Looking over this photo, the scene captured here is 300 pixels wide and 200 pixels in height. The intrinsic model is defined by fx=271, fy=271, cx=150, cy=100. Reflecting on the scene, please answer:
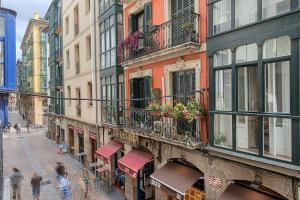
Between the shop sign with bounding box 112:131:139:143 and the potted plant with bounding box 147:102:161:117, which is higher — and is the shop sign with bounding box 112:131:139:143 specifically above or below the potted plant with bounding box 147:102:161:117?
below

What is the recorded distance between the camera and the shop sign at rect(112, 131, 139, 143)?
13079 millimetres

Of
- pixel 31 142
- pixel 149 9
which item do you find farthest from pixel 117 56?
pixel 31 142

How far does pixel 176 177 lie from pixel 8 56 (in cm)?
727

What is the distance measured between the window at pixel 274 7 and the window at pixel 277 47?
24.1 inches

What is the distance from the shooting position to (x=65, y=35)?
25.9m

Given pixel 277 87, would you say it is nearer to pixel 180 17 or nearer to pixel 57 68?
pixel 180 17

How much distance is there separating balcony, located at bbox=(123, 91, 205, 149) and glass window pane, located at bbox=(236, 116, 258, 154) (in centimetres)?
165

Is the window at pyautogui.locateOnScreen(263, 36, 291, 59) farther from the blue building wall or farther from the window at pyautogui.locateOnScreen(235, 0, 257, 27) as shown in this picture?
the blue building wall

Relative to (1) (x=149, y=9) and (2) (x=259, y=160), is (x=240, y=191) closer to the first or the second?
(2) (x=259, y=160)

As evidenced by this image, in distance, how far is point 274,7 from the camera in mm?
→ 6316

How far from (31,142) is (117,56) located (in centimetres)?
2354

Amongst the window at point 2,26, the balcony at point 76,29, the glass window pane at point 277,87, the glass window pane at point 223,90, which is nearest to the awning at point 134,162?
the glass window pane at point 223,90

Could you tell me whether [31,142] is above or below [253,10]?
below

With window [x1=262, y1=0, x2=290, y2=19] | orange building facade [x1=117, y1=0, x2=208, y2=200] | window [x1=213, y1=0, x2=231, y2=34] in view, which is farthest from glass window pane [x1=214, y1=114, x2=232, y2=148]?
window [x1=262, y1=0, x2=290, y2=19]
